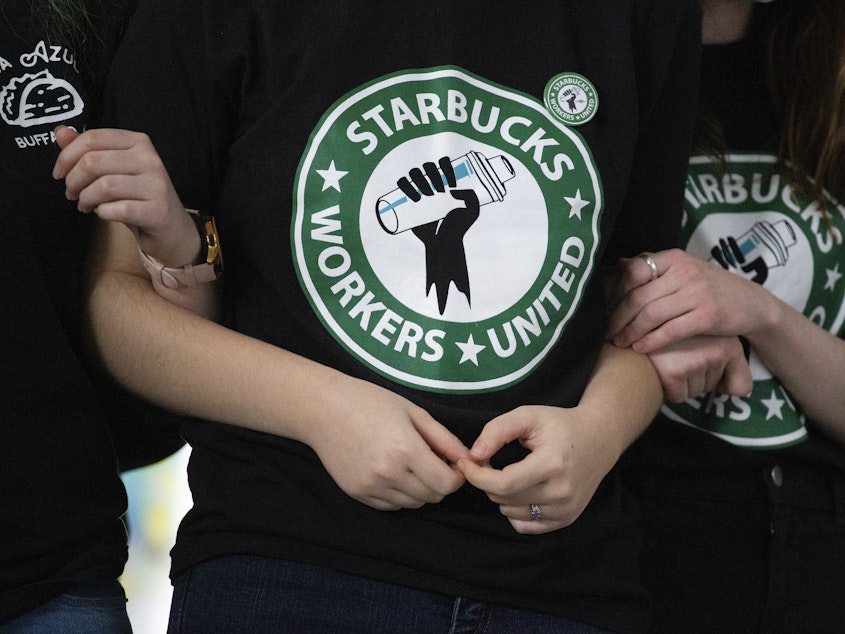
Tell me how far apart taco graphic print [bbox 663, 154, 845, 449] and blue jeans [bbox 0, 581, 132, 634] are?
2.01 feet

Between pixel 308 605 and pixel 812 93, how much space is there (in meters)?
0.81

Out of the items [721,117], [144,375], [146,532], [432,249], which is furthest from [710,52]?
[146,532]

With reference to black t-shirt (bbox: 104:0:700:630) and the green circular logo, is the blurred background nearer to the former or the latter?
black t-shirt (bbox: 104:0:700:630)

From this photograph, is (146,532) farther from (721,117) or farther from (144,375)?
(721,117)

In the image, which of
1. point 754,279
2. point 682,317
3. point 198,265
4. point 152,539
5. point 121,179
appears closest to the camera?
point 121,179

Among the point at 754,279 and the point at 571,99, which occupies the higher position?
the point at 571,99

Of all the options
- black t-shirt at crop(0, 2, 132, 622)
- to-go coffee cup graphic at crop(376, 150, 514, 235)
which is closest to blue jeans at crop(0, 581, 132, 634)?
black t-shirt at crop(0, 2, 132, 622)

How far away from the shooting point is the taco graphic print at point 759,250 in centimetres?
117

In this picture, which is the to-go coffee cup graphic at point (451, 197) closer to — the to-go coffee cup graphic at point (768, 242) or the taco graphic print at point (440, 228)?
the taco graphic print at point (440, 228)

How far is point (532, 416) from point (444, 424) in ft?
0.25

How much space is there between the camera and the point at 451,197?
0.92 m

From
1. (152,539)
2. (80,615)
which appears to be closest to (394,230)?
(80,615)

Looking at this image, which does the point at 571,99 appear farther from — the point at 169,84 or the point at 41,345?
the point at 41,345

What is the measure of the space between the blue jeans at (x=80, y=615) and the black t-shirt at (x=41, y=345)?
0.5 inches
